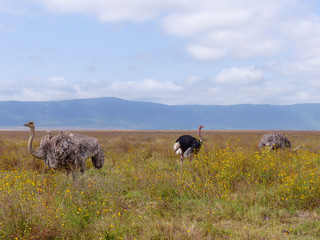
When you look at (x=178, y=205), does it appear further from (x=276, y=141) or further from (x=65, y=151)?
(x=276, y=141)

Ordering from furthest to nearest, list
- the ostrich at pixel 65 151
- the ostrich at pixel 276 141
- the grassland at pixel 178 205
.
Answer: the ostrich at pixel 276 141
the ostrich at pixel 65 151
the grassland at pixel 178 205

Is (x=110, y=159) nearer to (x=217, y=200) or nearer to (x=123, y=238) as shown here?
(x=217, y=200)

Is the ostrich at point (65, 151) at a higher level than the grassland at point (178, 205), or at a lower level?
higher

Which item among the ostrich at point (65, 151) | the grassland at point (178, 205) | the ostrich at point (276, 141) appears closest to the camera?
the grassland at point (178, 205)

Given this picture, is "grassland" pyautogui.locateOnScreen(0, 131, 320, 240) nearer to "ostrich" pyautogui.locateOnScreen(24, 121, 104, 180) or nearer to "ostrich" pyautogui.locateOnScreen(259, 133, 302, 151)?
"ostrich" pyautogui.locateOnScreen(24, 121, 104, 180)

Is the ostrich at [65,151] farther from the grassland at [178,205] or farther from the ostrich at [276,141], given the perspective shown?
the ostrich at [276,141]

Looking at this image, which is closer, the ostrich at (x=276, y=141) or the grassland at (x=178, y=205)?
the grassland at (x=178, y=205)

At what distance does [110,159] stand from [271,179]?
6.95 meters

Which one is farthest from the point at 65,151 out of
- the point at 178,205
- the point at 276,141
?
the point at 276,141

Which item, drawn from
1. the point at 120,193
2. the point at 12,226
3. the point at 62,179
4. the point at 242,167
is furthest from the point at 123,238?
the point at 242,167

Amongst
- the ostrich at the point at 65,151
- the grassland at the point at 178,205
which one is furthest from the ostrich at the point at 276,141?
the ostrich at the point at 65,151

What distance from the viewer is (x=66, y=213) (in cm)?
581

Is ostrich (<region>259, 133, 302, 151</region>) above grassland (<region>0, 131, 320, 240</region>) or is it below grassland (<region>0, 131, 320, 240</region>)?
above

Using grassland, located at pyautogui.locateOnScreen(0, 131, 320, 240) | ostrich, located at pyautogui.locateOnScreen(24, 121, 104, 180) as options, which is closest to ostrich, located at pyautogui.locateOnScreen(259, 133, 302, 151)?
grassland, located at pyautogui.locateOnScreen(0, 131, 320, 240)
